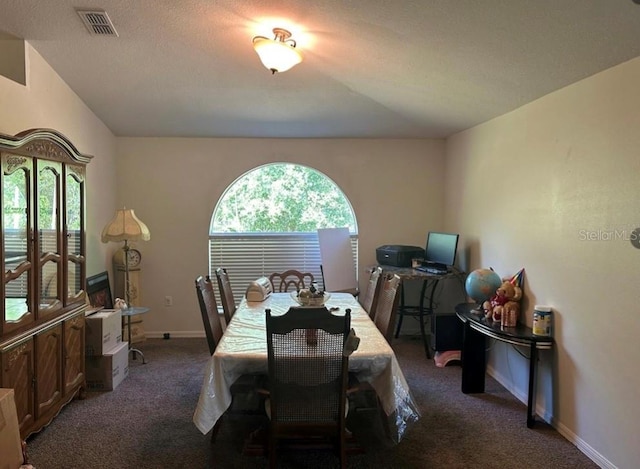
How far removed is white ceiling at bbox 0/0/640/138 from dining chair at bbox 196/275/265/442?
1.72 meters

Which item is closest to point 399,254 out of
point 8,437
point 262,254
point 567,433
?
point 262,254

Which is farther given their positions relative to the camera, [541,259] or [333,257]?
[333,257]

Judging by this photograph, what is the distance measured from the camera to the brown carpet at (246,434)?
2654 millimetres

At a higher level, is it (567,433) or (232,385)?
(232,385)

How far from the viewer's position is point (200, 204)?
5207mm

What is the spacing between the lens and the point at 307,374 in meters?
2.29

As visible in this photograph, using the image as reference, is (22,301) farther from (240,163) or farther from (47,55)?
(240,163)

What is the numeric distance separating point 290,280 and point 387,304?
2.14 m

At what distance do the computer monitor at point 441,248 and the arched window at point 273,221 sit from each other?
89 centimetres

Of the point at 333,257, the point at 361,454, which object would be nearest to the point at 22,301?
the point at 361,454

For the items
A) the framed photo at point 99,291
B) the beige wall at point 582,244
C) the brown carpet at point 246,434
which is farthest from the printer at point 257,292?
the beige wall at point 582,244

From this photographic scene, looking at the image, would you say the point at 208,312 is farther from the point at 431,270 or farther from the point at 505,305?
the point at 431,270

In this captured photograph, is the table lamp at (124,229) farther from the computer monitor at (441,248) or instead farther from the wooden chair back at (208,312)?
the computer monitor at (441,248)

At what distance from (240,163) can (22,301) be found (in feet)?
9.45
